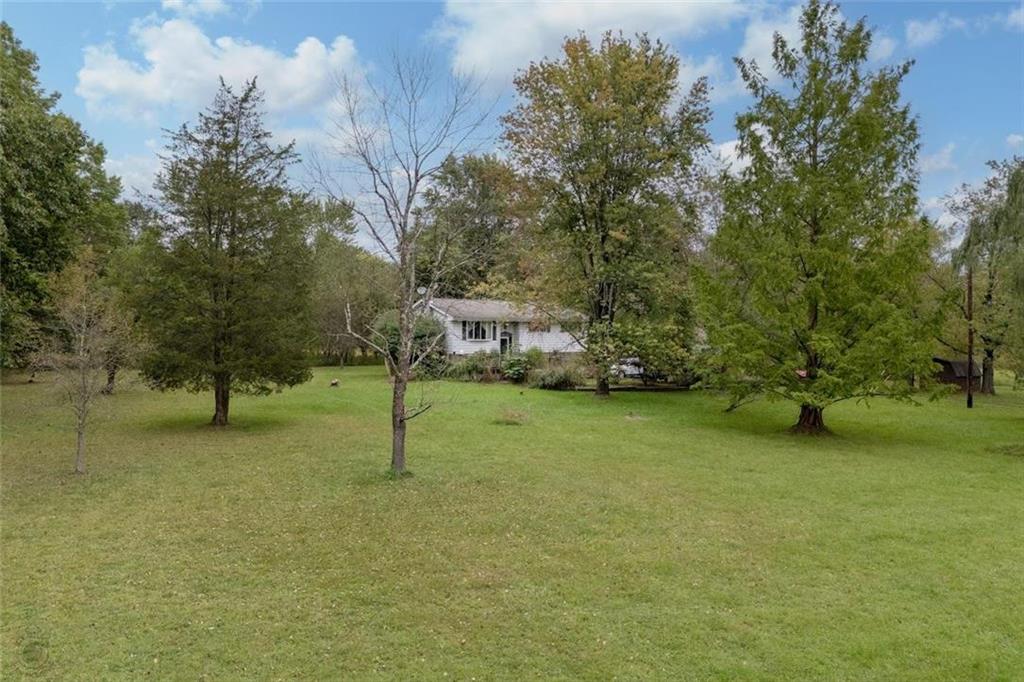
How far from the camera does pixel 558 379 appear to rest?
85.9 feet

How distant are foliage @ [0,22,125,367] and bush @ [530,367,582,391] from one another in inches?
673

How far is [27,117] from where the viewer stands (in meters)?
15.6

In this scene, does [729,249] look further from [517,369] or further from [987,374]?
[987,374]

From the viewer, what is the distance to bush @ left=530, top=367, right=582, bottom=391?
26.2m

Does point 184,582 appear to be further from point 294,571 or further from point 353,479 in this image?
point 353,479

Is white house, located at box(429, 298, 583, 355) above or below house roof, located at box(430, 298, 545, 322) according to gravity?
below

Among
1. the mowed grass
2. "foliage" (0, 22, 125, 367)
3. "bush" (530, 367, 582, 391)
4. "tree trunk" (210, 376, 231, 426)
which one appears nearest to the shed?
the mowed grass

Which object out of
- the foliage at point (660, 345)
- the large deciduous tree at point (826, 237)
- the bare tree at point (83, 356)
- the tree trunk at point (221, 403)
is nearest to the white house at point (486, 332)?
the foliage at point (660, 345)

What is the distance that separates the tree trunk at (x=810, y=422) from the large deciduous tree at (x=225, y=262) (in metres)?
12.8

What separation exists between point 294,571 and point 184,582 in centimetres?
99

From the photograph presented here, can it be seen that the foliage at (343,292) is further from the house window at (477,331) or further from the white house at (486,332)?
the house window at (477,331)

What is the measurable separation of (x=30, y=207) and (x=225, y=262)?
18.1 feet

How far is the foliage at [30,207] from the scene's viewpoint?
47.5ft

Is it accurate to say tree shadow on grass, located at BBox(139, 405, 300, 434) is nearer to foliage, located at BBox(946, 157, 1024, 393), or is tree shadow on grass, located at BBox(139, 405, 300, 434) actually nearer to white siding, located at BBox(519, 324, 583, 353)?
foliage, located at BBox(946, 157, 1024, 393)
